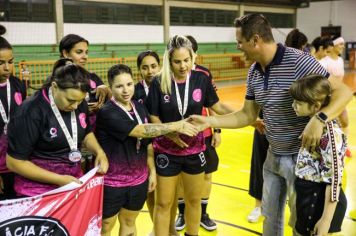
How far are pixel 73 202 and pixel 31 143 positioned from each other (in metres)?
0.48

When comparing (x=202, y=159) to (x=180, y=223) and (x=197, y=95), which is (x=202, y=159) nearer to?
(x=197, y=95)

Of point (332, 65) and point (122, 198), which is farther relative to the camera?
point (332, 65)

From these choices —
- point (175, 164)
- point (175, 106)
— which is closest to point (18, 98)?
point (175, 106)

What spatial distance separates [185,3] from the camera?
794 inches

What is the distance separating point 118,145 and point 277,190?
4.12ft

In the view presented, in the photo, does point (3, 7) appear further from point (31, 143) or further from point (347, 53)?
point (347, 53)

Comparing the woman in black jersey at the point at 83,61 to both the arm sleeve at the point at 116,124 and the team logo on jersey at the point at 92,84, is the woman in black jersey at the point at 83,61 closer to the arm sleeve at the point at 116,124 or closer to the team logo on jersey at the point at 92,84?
the team logo on jersey at the point at 92,84

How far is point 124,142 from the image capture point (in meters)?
2.80

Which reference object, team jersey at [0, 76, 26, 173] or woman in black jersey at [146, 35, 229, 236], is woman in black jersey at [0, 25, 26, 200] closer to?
team jersey at [0, 76, 26, 173]

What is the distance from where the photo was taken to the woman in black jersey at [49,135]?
89.4 inches

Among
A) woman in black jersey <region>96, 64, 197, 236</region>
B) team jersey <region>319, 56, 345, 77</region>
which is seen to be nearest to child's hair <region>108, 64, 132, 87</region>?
woman in black jersey <region>96, 64, 197, 236</region>

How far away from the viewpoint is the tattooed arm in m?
2.74

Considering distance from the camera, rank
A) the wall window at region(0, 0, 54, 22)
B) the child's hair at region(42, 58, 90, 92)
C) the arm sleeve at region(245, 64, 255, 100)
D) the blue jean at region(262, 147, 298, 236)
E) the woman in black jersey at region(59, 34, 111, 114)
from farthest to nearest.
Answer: the wall window at region(0, 0, 54, 22) < the woman in black jersey at region(59, 34, 111, 114) < the arm sleeve at region(245, 64, 255, 100) < the blue jean at region(262, 147, 298, 236) < the child's hair at region(42, 58, 90, 92)

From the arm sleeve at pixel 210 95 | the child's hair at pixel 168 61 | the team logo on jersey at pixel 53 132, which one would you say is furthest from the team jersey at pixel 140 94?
the team logo on jersey at pixel 53 132
